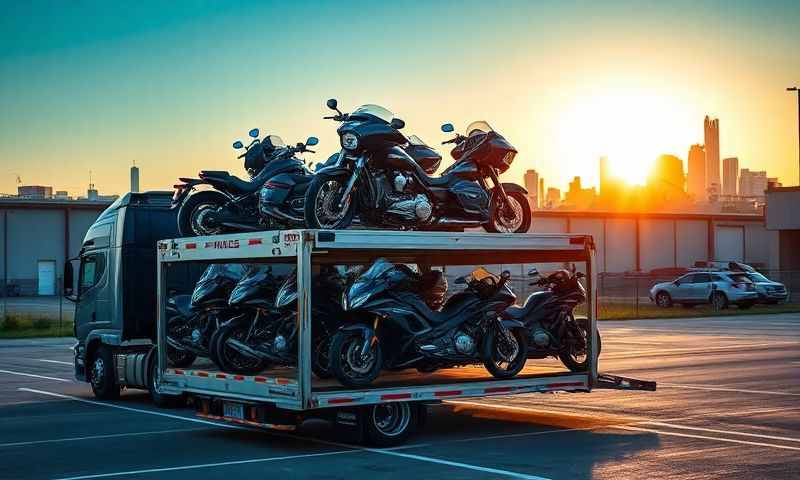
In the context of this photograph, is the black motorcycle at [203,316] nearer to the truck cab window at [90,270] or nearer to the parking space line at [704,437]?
the truck cab window at [90,270]

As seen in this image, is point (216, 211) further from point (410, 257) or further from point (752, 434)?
point (752, 434)

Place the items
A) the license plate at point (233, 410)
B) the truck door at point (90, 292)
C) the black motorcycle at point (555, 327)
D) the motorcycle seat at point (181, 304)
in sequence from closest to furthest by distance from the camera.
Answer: the license plate at point (233, 410) → the black motorcycle at point (555, 327) → the motorcycle seat at point (181, 304) → the truck door at point (90, 292)

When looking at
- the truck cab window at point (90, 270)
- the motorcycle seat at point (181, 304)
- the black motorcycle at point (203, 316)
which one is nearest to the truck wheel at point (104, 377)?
the truck cab window at point (90, 270)

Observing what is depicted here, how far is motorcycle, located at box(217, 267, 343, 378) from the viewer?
1346cm

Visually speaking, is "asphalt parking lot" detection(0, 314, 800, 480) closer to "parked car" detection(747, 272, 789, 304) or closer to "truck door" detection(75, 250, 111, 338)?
"truck door" detection(75, 250, 111, 338)

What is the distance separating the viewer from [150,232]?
18.8 meters

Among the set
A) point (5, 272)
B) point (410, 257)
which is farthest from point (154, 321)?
point (5, 272)

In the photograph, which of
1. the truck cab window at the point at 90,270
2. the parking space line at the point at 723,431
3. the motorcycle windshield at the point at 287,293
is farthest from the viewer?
the truck cab window at the point at 90,270

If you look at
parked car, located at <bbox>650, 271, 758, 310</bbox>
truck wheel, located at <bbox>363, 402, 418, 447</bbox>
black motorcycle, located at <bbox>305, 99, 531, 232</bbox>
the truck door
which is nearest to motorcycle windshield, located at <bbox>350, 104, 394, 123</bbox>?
black motorcycle, located at <bbox>305, 99, 531, 232</bbox>

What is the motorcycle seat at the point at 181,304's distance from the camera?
55.0 ft

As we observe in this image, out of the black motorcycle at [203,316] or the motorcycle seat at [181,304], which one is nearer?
the black motorcycle at [203,316]

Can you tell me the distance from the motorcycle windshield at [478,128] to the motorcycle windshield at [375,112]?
215cm

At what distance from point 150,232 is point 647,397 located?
8074 millimetres

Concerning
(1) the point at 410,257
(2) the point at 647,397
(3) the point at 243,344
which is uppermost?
(1) the point at 410,257
